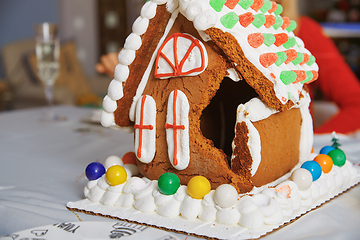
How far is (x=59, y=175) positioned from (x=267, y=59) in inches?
25.1

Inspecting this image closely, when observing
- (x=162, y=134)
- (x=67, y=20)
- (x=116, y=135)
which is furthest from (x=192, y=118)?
(x=67, y=20)

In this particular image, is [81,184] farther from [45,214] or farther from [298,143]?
[298,143]

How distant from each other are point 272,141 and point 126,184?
308 mm

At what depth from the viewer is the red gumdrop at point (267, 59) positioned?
2.25 ft

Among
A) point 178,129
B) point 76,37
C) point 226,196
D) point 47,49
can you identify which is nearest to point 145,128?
point 178,129

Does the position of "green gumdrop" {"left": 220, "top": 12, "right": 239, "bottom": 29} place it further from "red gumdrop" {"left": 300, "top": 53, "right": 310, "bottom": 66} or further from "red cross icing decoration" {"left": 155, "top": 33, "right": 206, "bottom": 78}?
"red gumdrop" {"left": 300, "top": 53, "right": 310, "bottom": 66}

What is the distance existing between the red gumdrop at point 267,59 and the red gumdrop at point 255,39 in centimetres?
2

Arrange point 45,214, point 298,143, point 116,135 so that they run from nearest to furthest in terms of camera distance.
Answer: point 45,214 → point 298,143 → point 116,135

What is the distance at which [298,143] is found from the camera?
875mm

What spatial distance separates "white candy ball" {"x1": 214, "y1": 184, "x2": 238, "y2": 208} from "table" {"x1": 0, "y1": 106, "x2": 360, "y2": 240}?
82 mm

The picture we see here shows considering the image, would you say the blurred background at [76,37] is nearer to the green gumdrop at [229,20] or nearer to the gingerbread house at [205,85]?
the gingerbread house at [205,85]

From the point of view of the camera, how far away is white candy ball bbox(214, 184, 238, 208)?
0.64 metres

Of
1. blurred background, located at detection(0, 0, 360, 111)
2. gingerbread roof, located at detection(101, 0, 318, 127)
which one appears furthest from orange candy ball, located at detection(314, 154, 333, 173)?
blurred background, located at detection(0, 0, 360, 111)

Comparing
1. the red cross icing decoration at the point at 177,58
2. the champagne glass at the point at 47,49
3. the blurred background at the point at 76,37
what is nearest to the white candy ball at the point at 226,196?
the red cross icing decoration at the point at 177,58
